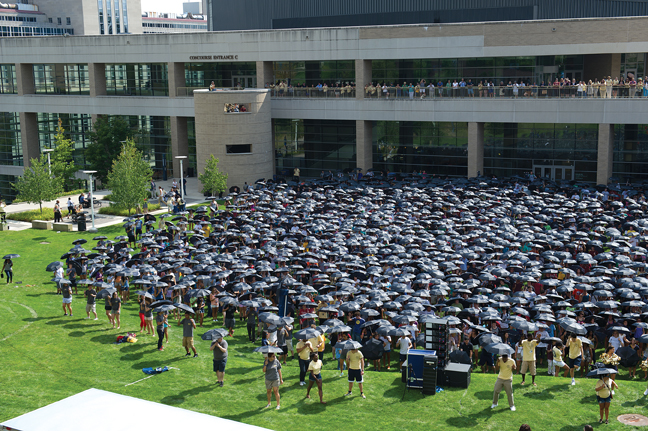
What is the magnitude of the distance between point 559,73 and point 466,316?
127 feet

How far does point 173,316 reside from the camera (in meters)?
30.3

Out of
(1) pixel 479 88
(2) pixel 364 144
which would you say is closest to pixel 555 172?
(1) pixel 479 88

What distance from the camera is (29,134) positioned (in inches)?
2948

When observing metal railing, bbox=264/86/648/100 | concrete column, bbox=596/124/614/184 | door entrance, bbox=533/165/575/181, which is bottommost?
door entrance, bbox=533/165/575/181

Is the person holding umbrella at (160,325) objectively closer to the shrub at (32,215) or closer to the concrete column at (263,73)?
the shrub at (32,215)

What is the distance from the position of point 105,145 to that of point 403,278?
45.1m

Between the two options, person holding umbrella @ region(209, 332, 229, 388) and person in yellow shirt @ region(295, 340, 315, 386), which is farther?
person holding umbrella @ region(209, 332, 229, 388)

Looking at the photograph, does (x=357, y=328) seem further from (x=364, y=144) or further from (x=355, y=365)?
(x=364, y=144)

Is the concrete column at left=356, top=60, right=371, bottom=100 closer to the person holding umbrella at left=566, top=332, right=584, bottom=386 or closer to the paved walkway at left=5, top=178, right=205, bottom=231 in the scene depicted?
the paved walkway at left=5, top=178, right=205, bottom=231

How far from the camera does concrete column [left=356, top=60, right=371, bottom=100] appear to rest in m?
60.6

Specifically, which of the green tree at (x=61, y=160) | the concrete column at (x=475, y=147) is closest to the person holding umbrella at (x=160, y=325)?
the concrete column at (x=475, y=147)

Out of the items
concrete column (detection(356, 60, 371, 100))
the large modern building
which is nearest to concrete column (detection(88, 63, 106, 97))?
the large modern building

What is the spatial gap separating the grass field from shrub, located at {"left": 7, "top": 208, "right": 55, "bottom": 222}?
73.0ft

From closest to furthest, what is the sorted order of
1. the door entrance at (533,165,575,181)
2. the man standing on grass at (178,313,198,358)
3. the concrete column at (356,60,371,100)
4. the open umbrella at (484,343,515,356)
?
the open umbrella at (484,343,515,356) → the man standing on grass at (178,313,198,358) → the door entrance at (533,165,575,181) → the concrete column at (356,60,371,100)
